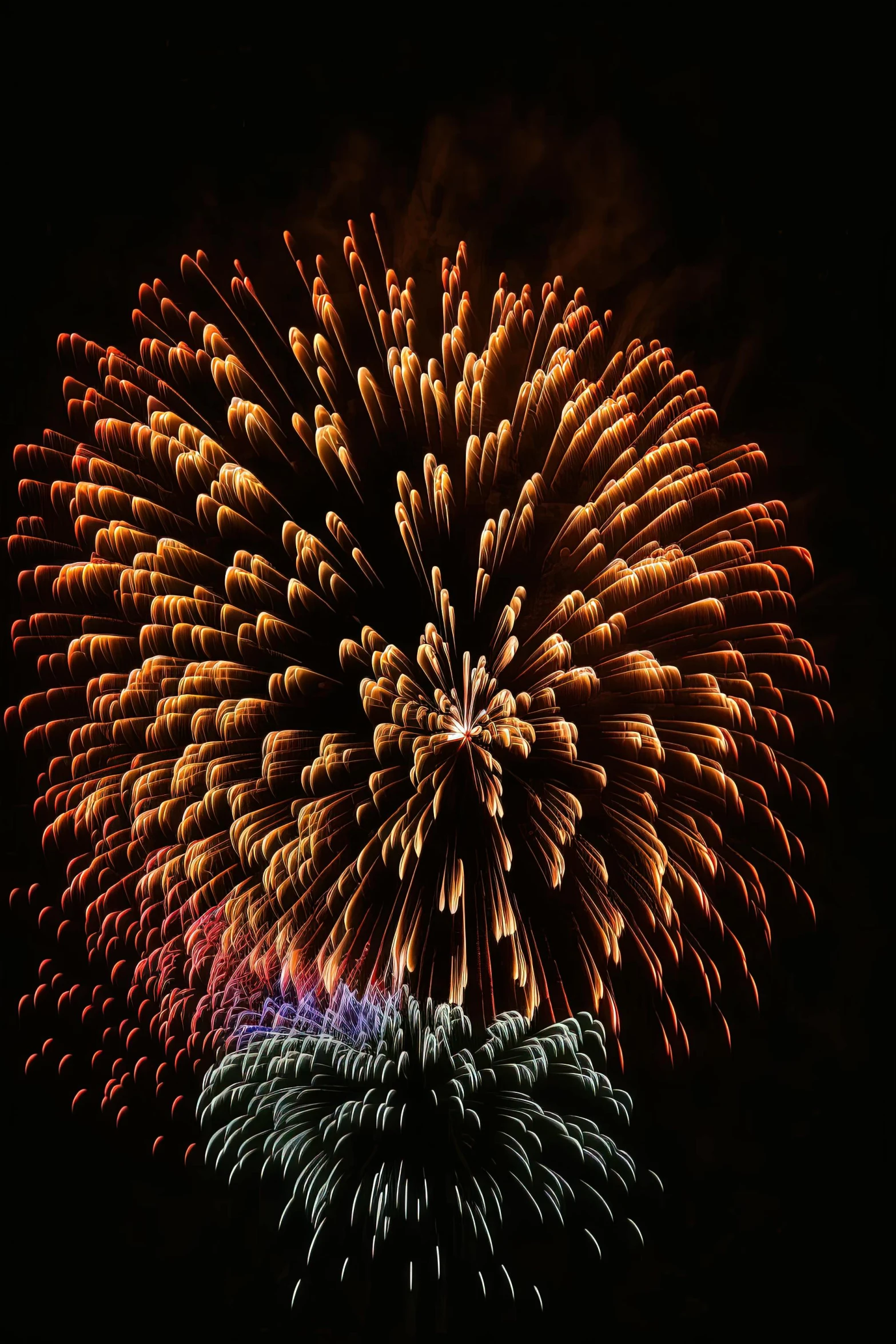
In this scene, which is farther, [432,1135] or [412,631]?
[432,1135]

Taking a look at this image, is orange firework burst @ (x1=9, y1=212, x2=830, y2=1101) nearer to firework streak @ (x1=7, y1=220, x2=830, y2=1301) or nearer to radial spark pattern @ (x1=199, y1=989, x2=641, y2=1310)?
firework streak @ (x1=7, y1=220, x2=830, y2=1301)

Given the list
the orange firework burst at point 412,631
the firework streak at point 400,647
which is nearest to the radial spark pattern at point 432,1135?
the firework streak at point 400,647

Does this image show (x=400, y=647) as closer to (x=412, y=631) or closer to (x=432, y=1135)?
(x=412, y=631)

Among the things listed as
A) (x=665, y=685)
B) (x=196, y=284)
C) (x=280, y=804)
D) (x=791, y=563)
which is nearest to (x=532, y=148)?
(x=196, y=284)

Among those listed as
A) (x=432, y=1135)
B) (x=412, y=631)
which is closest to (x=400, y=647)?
(x=412, y=631)

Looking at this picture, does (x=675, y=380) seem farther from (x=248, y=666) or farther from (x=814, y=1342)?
(x=814, y=1342)

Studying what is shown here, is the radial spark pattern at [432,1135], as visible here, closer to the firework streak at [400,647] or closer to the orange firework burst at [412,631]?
the firework streak at [400,647]

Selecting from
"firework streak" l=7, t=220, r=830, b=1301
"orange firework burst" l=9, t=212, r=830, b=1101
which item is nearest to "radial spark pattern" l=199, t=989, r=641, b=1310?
"firework streak" l=7, t=220, r=830, b=1301
